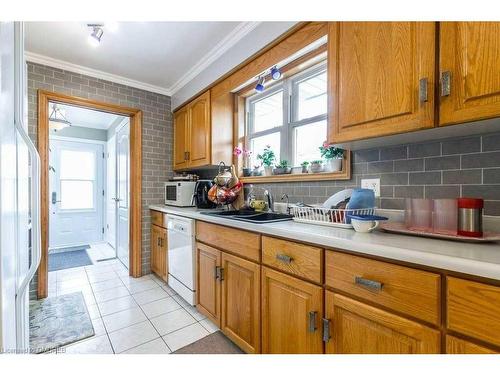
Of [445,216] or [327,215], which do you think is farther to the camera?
[327,215]

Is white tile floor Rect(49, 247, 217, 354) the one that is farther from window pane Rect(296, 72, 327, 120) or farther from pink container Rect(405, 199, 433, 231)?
window pane Rect(296, 72, 327, 120)

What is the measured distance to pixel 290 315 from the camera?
1.16m

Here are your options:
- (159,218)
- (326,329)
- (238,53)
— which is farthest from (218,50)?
(326,329)

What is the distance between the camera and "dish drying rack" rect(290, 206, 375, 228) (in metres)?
1.21

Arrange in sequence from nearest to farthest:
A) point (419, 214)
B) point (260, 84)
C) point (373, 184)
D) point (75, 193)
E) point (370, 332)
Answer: point (370, 332) < point (419, 214) < point (373, 184) < point (260, 84) < point (75, 193)

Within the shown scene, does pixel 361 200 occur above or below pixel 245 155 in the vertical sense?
below

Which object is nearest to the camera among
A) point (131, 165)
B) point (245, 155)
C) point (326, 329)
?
point (326, 329)

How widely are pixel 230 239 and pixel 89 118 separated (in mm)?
4132

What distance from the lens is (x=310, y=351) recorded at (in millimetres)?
1083

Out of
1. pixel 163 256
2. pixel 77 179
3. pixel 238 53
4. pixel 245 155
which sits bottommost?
pixel 163 256

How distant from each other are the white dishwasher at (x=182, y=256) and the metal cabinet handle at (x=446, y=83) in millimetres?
1770

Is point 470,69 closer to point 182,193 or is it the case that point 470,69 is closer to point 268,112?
point 268,112

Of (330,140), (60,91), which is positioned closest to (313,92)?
(330,140)
